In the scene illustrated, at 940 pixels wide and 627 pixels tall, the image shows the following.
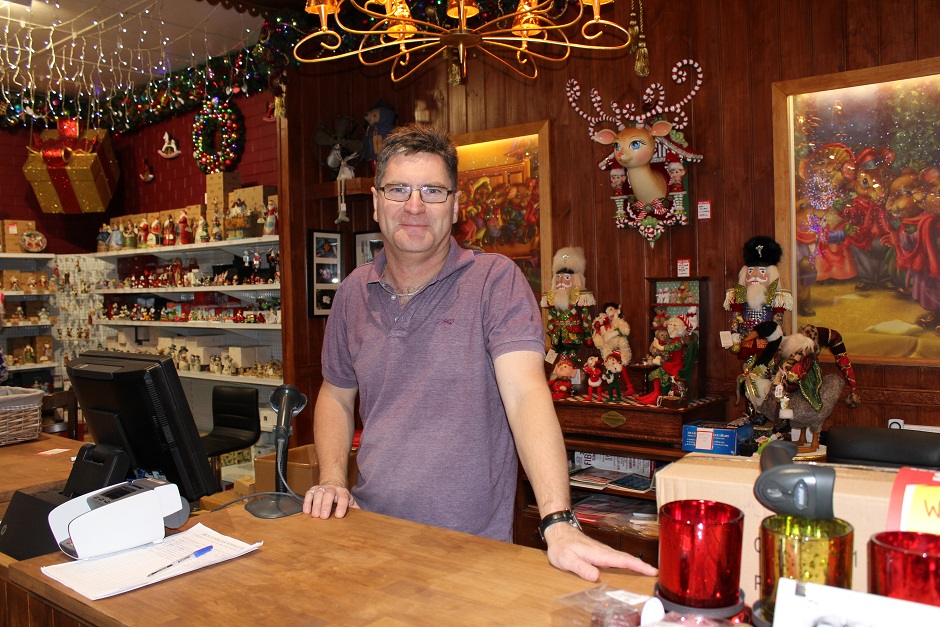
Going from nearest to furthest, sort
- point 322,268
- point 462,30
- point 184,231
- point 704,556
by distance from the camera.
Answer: point 704,556 < point 462,30 < point 322,268 < point 184,231

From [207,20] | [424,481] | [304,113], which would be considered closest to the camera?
[424,481]

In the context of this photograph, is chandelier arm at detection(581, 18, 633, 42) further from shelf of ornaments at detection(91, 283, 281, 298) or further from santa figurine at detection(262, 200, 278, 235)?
shelf of ornaments at detection(91, 283, 281, 298)

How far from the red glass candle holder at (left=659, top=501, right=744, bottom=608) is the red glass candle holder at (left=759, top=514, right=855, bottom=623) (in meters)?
0.05

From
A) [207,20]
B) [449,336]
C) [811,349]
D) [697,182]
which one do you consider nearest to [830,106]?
[697,182]

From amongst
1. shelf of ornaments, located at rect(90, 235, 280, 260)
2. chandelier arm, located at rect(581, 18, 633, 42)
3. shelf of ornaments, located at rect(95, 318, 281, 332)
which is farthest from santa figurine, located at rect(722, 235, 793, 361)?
shelf of ornaments, located at rect(90, 235, 280, 260)

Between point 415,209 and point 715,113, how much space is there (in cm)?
260

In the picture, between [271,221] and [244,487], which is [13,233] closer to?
[271,221]

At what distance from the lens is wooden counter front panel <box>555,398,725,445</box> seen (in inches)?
138

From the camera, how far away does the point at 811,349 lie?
3156mm

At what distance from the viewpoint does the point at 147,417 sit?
1.76 metres

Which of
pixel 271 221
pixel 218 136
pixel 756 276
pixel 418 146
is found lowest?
pixel 756 276

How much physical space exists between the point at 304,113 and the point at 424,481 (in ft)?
12.9

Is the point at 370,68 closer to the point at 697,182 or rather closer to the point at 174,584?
the point at 697,182

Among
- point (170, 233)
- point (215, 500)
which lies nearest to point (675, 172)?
point (215, 500)
